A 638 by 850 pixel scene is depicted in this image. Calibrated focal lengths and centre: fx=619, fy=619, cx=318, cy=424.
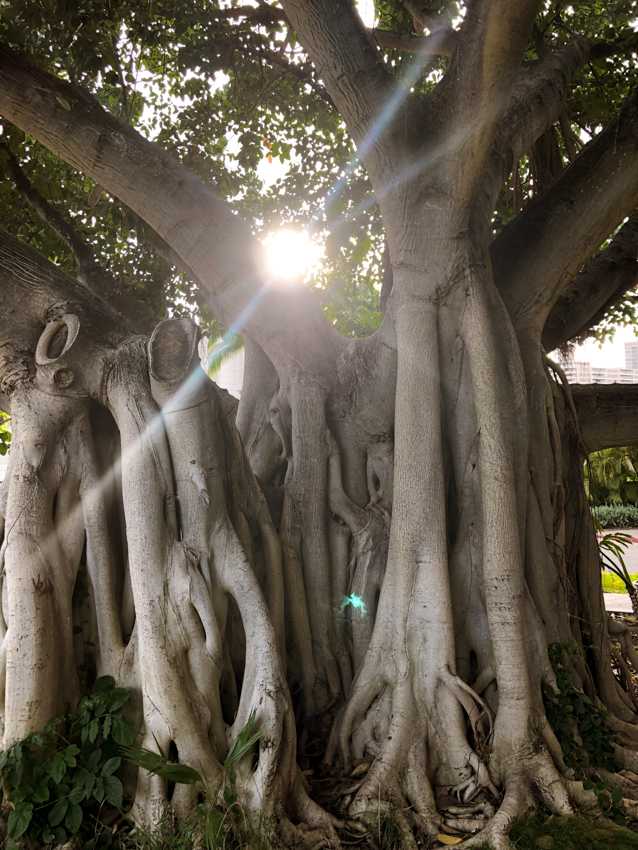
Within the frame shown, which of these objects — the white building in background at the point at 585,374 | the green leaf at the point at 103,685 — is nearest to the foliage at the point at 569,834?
the green leaf at the point at 103,685

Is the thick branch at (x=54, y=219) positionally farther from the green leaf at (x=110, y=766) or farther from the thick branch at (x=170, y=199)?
the green leaf at (x=110, y=766)

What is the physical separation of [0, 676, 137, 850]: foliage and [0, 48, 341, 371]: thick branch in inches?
95.2

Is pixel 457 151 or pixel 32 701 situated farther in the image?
pixel 457 151

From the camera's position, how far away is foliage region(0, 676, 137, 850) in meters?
2.60

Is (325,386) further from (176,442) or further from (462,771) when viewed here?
(462,771)

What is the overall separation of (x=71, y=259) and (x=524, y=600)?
5.54 m

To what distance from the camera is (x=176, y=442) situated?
3330mm

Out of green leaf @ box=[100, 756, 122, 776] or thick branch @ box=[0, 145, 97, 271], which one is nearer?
green leaf @ box=[100, 756, 122, 776]

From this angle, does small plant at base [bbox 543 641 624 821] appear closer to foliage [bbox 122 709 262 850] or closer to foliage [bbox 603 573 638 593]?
foliage [bbox 122 709 262 850]

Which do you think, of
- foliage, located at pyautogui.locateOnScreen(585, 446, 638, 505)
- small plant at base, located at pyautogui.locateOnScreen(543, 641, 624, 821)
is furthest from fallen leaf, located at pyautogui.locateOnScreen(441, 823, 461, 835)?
foliage, located at pyautogui.locateOnScreen(585, 446, 638, 505)

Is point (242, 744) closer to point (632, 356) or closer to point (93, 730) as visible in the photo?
point (93, 730)

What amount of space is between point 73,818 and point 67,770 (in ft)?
0.62

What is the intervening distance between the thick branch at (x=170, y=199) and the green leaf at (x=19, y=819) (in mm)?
2819

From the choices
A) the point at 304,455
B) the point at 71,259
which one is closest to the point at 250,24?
the point at 71,259
